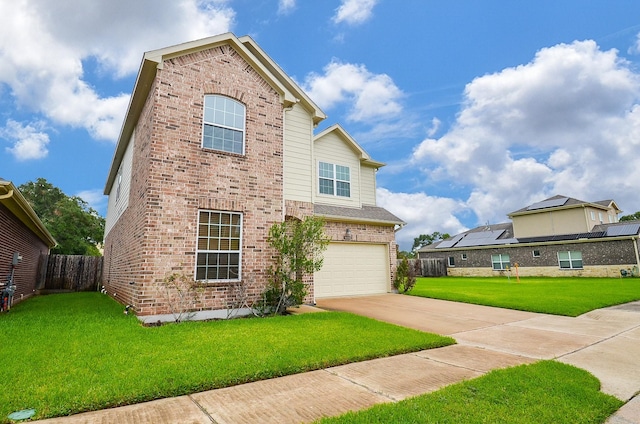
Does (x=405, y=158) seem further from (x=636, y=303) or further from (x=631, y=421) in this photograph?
(x=631, y=421)

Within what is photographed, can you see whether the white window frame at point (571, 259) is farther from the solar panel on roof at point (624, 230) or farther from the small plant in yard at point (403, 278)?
the small plant in yard at point (403, 278)

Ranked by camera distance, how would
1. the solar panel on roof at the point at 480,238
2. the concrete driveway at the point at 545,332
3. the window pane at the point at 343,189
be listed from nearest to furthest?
the concrete driveway at the point at 545,332 < the window pane at the point at 343,189 < the solar panel on roof at the point at 480,238

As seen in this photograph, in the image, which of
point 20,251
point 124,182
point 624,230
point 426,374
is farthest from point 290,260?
point 624,230

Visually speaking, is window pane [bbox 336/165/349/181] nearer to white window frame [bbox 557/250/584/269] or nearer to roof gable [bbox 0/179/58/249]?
roof gable [bbox 0/179/58/249]

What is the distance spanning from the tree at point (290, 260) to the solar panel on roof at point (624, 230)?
25.0 m

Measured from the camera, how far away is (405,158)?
17812 millimetres

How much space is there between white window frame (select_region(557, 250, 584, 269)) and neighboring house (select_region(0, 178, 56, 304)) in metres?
30.9

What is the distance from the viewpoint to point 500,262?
28.2m

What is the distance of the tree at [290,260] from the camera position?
26.9 feet

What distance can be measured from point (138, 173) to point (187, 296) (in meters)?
3.90

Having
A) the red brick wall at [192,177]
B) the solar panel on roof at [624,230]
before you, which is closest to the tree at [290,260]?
the red brick wall at [192,177]

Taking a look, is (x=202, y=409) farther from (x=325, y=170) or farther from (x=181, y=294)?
(x=325, y=170)

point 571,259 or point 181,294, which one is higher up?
point 571,259

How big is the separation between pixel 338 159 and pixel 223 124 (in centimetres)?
609
